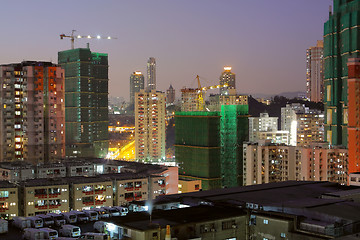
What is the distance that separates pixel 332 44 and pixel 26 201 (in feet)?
155

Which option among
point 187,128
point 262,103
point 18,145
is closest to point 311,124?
point 187,128

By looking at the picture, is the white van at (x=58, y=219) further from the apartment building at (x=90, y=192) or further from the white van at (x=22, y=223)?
the apartment building at (x=90, y=192)

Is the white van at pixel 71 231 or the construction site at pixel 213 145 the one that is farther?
the construction site at pixel 213 145

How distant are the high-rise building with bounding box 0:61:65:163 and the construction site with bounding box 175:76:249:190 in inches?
648

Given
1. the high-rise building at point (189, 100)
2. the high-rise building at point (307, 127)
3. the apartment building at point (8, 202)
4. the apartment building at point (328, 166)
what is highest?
the high-rise building at point (189, 100)

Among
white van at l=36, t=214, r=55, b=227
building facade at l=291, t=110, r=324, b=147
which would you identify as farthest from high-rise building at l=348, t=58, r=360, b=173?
building facade at l=291, t=110, r=324, b=147

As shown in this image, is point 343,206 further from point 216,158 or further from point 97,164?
point 216,158

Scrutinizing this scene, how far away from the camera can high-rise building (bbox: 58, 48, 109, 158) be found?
305 feet

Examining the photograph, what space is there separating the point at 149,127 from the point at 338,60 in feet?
123

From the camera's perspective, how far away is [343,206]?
24.3 meters

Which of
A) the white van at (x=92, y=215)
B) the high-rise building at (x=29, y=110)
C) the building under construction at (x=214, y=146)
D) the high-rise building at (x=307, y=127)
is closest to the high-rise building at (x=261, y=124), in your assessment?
the high-rise building at (x=307, y=127)

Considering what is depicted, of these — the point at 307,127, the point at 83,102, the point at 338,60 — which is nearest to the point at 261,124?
the point at 307,127

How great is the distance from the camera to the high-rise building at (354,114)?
48844mm

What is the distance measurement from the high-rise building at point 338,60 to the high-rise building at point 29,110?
34.6 meters
